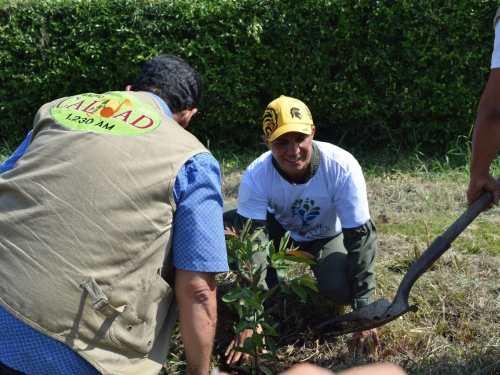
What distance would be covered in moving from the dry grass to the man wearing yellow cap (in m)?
0.17

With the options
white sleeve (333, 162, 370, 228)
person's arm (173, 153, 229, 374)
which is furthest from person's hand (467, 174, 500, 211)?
person's arm (173, 153, 229, 374)

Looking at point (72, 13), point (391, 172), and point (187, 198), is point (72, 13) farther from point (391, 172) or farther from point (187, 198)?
point (187, 198)

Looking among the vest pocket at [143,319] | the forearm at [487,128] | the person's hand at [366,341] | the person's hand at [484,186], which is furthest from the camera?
the person's hand at [366,341]

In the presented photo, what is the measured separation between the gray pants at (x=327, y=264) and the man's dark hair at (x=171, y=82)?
101 centimetres

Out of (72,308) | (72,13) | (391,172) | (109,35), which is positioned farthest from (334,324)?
(72,13)

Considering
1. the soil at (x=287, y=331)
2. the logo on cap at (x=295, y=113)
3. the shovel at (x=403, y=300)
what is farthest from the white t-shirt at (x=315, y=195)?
the soil at (x=287, y=331)

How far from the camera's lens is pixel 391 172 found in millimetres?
5215

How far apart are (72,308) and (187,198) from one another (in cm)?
50

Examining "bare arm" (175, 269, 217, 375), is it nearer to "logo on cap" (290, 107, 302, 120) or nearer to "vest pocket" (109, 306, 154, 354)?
"vest pocket" (109, 306, 154, 354)

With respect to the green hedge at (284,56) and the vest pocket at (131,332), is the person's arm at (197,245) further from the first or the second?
the green hedge at (284,56)

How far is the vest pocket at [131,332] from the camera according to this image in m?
1.76

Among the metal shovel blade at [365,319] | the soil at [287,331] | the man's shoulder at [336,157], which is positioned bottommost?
the soil at [287,331]

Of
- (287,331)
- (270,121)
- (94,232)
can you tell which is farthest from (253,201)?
(94,232)

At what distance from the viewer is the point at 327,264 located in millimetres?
3148
